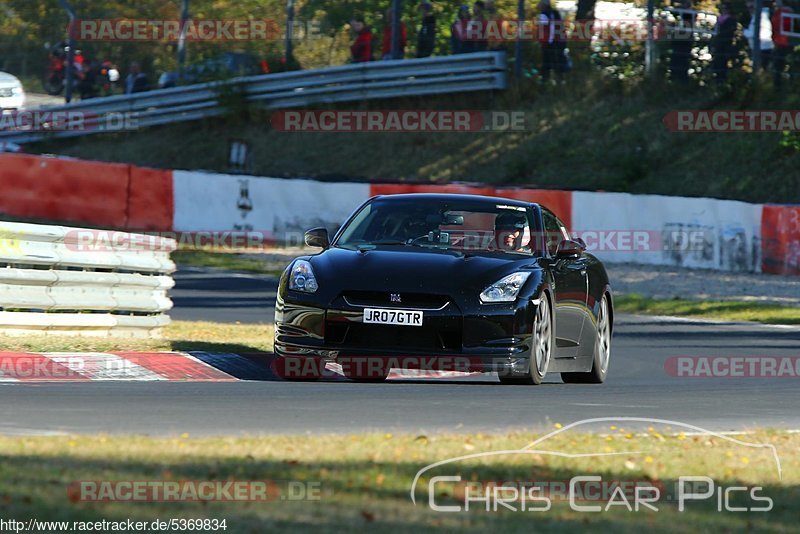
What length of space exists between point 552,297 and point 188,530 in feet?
19.3

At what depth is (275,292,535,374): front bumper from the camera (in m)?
9.52

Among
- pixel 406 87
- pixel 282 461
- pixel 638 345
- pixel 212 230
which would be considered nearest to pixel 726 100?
pixel 406 87

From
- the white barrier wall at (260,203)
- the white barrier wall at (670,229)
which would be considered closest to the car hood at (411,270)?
the white barrier wall at (670,229)

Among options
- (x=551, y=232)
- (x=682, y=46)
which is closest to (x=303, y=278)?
(x=551, y=232)

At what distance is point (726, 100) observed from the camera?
26469mm

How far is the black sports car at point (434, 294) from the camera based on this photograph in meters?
9.55

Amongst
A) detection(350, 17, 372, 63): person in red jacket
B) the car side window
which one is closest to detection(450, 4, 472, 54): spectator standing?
detection(350, 17, 372, 63): person in red jacket

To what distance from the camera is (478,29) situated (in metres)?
28.7

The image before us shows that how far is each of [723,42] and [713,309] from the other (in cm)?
823

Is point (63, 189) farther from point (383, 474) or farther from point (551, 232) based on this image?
point (383, 474)

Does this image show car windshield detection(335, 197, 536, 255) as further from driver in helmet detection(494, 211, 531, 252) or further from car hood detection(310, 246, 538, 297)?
car hood detection(310, 246, 538, 297)

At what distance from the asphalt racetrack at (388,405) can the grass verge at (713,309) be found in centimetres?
565

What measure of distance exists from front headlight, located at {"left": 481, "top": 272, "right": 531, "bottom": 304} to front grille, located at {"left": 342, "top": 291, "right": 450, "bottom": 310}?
0.27 m

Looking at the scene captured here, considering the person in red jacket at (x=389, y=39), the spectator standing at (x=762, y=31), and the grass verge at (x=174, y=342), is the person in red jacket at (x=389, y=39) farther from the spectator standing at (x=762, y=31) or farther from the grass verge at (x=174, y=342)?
the grass verge at (x=174, y=342)
